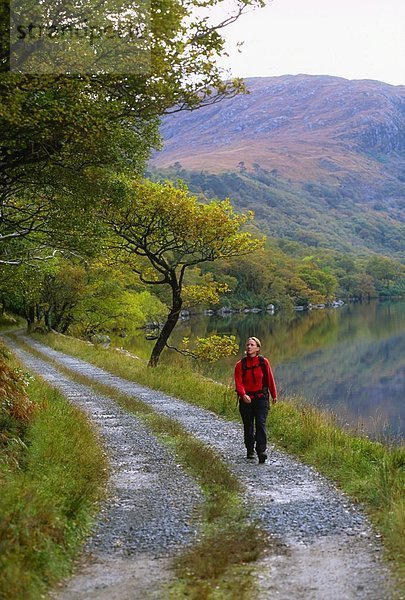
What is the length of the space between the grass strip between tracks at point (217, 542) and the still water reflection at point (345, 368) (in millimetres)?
5906

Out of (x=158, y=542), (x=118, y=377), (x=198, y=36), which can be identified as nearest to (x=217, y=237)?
(x=118, y=377)

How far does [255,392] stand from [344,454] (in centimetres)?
183

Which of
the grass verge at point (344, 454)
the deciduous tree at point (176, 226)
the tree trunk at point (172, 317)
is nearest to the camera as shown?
the grass verge at point (344, 454)

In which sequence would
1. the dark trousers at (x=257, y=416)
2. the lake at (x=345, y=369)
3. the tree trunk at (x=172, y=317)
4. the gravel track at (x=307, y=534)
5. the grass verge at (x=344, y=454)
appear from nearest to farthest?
the gravel track at (x=307, y=534)
the grass verge at (x=344, y=454)
the dark trousers at (x=257, y=416)
the tree trunk at (x=172, y=317)
the lake at (x=345, y=369)

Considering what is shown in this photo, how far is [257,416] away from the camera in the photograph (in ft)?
35.7

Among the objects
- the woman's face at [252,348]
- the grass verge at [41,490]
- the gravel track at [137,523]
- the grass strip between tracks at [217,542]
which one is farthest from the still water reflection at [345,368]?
the grass verge at [41,490]

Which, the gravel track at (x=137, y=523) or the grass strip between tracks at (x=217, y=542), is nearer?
the grass strip between tracks at (x=217, y=542)

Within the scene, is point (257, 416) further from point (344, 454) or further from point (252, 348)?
point (344, 454)

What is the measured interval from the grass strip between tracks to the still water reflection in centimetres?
591

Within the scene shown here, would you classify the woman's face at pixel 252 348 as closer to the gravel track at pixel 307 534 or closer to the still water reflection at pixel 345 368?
the gravel track at pixel 307 534

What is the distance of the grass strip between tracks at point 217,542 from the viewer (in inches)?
226

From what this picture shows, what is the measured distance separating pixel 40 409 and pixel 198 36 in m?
8.00

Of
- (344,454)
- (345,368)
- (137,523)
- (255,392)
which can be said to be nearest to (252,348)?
(255,392)

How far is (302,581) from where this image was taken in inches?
231
